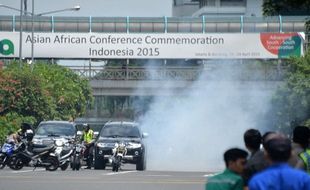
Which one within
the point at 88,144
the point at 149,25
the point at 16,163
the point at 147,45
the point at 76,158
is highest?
the point at 149,25

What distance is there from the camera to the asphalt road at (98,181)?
1094 inches

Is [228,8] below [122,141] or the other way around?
the other way around

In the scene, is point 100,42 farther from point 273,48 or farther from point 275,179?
point 275,179

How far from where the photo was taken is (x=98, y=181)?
3017cm

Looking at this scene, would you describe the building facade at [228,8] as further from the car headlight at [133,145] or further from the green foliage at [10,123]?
the car headlight at [133,145]

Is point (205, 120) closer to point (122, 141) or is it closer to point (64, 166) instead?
point (122, 141)

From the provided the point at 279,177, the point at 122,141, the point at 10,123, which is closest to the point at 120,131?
the point at 122,141

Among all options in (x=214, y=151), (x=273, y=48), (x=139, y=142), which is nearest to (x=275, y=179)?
(x=139, y=142)

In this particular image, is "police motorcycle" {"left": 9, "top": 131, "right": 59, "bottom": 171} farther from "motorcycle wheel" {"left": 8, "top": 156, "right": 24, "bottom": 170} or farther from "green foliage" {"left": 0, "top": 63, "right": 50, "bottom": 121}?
"green foliage" {"left": 0, "top": 63, "right": 50, "bottom": 121}

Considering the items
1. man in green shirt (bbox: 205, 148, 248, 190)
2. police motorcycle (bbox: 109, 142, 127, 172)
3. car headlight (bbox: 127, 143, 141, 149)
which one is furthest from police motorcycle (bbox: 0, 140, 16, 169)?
man in green shirt (bbox: 205, 148, 248, 190)

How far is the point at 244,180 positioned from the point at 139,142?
28020mm

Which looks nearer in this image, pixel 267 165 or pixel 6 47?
pixel 267 165

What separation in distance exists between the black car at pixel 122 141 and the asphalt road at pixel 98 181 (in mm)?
3007

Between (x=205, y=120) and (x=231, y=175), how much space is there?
51338 millimetres
